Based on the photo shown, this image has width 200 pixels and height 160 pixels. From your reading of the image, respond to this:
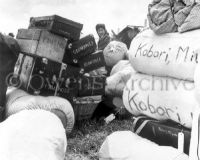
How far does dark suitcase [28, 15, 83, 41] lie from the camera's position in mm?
3072

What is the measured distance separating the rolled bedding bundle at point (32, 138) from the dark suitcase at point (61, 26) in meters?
1.35

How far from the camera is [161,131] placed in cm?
225

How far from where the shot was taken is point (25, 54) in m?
3.10

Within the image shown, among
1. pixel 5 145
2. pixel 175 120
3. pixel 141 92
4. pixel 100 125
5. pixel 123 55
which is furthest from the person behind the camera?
pixel 123 55

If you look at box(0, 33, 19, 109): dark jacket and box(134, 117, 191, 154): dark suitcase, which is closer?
box(134, 117, 191, 154): dark suitcase

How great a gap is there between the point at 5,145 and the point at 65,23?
1.86 metres

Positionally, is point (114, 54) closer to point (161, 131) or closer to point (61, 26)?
point (61, 26)

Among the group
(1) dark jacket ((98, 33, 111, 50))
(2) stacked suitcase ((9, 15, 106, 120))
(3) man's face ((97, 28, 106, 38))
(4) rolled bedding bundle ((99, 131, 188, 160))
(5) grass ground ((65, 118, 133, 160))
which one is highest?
(3) man's face ((97, 28, 106, 38))

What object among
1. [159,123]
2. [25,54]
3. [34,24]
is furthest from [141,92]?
[34,24]

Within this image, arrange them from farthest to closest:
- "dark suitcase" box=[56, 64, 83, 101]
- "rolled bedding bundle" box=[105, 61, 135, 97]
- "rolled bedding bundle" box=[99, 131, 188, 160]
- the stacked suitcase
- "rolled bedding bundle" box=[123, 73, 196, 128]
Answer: "rolled bedding bundle" box=[105, 61, 135, 97], "dark suitcase" box=[56, 64, 83, 101], the stacked suitcase, "rolled bedding bundle" box=[123, 73, 196, 128], "rolled bedding bundle" box=[99, 131, 188, 160]

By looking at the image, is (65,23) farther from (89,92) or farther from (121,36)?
(121,36)

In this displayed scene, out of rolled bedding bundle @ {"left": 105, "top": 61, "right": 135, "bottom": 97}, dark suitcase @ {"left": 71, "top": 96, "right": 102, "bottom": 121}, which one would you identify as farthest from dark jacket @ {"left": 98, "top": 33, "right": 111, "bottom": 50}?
dark suitcase @ {"left": 71, "top": 96, "right": 102, "bottom": 121}

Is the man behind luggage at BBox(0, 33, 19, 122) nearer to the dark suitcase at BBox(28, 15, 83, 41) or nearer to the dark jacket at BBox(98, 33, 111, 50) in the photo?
the dark suitcase at BBox(28, 15, 83, 41)

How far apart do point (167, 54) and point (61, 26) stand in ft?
3.94
